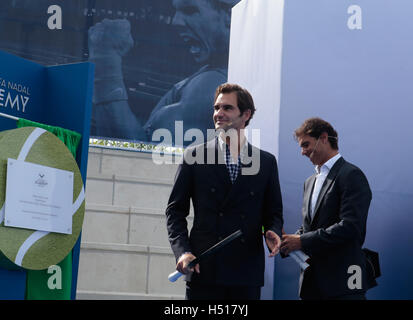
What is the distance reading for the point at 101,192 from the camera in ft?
24.5

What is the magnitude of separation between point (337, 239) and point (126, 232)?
148 inches

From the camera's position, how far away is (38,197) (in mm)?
3475

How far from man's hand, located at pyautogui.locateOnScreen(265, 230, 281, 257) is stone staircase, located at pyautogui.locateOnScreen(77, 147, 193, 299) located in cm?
286

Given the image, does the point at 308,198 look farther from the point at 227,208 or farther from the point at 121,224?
the point at 121,224

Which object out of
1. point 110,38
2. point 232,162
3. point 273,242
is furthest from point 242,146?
point 110,38

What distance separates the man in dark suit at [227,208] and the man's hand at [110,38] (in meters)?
6.17

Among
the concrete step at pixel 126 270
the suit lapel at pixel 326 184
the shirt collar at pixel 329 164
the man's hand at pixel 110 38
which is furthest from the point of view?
the man's hand at pixel 110 38

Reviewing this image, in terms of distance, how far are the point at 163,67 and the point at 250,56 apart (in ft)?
14.0

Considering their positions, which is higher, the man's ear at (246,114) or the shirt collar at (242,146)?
the man's ear at (246,114)

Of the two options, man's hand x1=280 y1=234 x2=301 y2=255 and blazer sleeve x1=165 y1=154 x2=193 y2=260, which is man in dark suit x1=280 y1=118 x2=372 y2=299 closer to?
man's hand x1=280 y1=234 x2=301 y2=255

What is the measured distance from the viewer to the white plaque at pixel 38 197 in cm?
331

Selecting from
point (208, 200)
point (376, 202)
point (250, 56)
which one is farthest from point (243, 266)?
point (250, 56)

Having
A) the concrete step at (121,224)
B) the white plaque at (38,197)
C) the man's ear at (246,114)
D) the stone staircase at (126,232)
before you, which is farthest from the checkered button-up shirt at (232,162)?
the concrete step at (121,224)

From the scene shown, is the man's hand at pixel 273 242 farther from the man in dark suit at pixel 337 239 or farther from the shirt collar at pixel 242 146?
the man in dark suit at pixel 337 239
